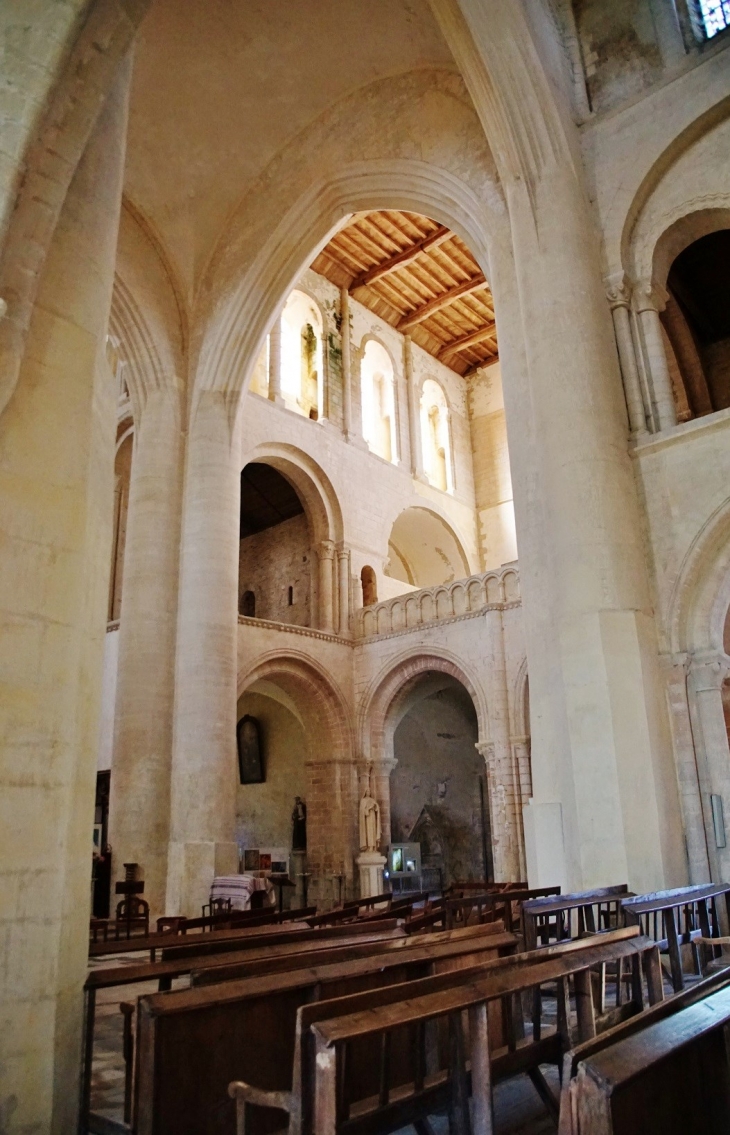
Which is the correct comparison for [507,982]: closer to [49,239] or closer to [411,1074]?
[411,1074]

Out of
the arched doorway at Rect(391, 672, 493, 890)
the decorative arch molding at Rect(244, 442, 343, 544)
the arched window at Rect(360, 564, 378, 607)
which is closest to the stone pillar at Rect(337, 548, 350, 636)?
the decorative arch molding at Rect(244, 442, 343, 544)

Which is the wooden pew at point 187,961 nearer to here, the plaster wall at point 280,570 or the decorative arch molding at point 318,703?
the decorative arch molding at point 318,703

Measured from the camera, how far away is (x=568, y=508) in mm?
7785

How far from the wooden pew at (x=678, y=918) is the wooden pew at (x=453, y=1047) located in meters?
1.23

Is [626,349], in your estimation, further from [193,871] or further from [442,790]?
[442,790]

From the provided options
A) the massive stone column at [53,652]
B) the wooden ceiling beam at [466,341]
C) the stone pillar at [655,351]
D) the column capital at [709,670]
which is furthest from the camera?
the wooden ceiling beam at [466,341]

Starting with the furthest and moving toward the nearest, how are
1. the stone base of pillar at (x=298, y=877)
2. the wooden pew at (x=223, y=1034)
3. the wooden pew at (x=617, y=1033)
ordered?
the stone base of pillar at (x=298, y=877) < the wooden pew at (x=223, y=1034) < the wooden pew at (x=617, y=1033)

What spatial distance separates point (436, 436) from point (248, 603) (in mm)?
6861

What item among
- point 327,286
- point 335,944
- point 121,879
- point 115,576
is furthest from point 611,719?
point 327,286

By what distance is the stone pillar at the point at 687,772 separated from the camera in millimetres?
7363

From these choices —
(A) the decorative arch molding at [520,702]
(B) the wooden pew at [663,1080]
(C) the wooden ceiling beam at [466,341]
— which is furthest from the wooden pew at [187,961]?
(C) the wooden ceiling beam at [466,341]

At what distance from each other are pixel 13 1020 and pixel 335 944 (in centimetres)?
131

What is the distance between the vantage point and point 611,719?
280 inches

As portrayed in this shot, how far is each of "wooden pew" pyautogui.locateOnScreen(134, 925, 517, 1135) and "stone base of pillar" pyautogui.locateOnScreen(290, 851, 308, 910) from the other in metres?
13.9
